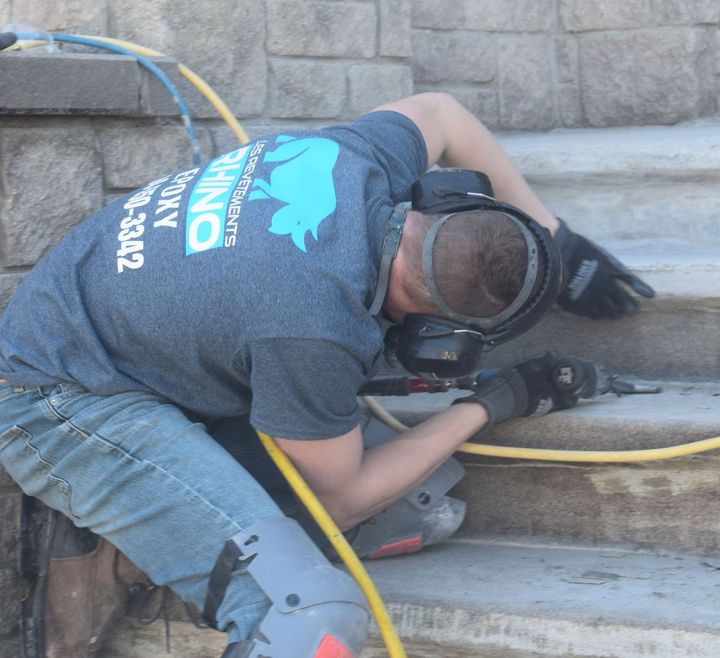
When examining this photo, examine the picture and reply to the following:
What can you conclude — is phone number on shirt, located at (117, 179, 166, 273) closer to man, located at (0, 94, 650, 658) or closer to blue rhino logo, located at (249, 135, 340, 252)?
man, located at (0, 94, 650, 658)

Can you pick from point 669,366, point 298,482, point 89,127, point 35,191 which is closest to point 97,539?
point 298,482

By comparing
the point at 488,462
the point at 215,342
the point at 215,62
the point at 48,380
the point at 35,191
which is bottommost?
the point at 488,462

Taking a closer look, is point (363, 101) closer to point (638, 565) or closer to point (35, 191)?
point (35, 191)

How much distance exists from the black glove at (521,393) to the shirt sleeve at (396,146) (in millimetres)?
460

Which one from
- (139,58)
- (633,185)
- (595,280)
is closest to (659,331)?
(595,280)

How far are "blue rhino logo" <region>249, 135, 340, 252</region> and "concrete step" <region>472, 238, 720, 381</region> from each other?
0.84 metres

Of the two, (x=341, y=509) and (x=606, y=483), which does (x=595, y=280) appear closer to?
(x=606, y=483)

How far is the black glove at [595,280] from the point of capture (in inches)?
96.9

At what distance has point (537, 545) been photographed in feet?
7.88

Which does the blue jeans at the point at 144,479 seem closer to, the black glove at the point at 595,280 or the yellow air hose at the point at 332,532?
the yellow air hose at the point at 332,532

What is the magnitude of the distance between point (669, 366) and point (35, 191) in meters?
1.60

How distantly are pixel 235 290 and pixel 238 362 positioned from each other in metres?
0.14

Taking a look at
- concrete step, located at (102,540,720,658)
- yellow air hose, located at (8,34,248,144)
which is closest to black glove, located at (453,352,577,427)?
concrete step, located at (102,540,720,658)

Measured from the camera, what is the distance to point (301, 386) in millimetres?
1897
